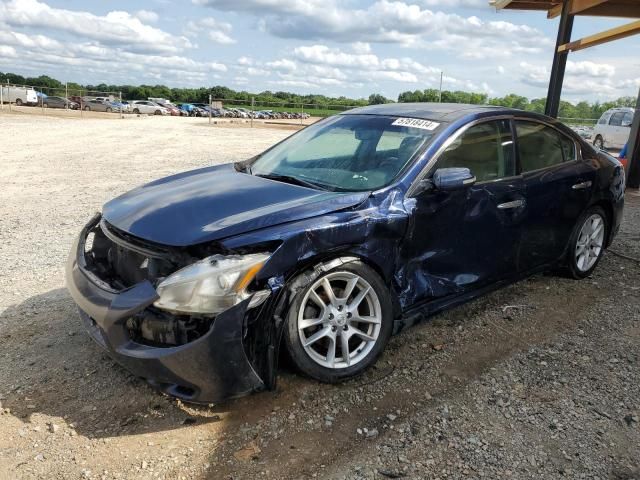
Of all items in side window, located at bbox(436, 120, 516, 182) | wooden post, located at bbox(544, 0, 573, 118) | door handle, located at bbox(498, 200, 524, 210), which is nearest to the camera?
side window, located at bbox(436, 120, 516, 182)

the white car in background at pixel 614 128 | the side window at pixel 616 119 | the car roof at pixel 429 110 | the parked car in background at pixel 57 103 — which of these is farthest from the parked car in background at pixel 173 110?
the car roof at pixel 429 110

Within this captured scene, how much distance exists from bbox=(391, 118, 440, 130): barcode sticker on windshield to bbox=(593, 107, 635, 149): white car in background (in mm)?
16644

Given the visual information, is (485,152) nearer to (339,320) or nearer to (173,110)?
(339,320)

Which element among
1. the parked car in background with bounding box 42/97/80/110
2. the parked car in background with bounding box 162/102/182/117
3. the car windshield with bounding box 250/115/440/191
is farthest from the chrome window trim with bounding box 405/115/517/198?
the parked car in background with bounding box 162/102/182/117

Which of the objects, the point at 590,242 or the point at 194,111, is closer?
the point at 590,242

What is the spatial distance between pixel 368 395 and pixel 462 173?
1.47 m

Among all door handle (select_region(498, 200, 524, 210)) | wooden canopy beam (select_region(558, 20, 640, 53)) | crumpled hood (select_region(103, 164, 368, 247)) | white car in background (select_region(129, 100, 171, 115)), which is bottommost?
crumpled hood (select_region(103, 164, 368, 247))

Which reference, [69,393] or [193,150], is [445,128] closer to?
[69,393]

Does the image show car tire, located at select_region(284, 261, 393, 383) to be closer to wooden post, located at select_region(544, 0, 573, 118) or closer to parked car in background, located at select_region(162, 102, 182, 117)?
wooden post, located at select_region(544, 0, 573, 118)

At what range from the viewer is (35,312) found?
3.99m

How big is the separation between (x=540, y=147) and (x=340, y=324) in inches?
94.5

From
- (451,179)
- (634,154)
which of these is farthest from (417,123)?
(634,154)

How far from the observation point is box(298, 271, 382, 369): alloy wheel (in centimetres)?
294

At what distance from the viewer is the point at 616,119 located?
18.3 m
